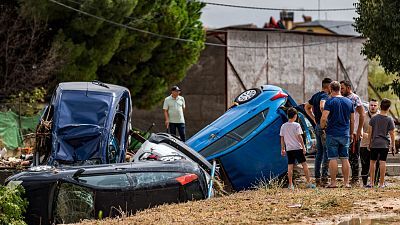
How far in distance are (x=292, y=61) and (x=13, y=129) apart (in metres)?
20.6

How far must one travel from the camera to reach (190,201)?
40.2 ft

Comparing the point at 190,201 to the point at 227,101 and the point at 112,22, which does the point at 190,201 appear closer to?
the point at 112,22

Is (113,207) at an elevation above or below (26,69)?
below

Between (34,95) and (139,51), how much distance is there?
5.59m

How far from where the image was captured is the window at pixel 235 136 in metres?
15.8

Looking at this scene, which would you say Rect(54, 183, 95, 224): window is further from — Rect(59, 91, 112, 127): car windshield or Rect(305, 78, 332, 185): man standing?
Rect(305, 78, 332, 185): man standing

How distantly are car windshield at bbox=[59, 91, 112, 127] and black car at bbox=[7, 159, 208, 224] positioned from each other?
258 cm

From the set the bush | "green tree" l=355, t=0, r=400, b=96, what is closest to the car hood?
the bush

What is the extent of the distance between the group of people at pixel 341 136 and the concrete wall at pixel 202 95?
24.5 m

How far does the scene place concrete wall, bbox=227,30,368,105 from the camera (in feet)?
132

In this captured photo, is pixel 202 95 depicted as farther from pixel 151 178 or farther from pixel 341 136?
pixel 151 178

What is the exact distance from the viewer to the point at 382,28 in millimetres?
24266

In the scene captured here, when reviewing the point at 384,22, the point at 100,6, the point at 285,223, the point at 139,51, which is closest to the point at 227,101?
the point at 139,51

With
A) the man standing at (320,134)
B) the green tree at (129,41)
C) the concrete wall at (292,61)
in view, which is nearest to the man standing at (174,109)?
the man standing at (320,134)
